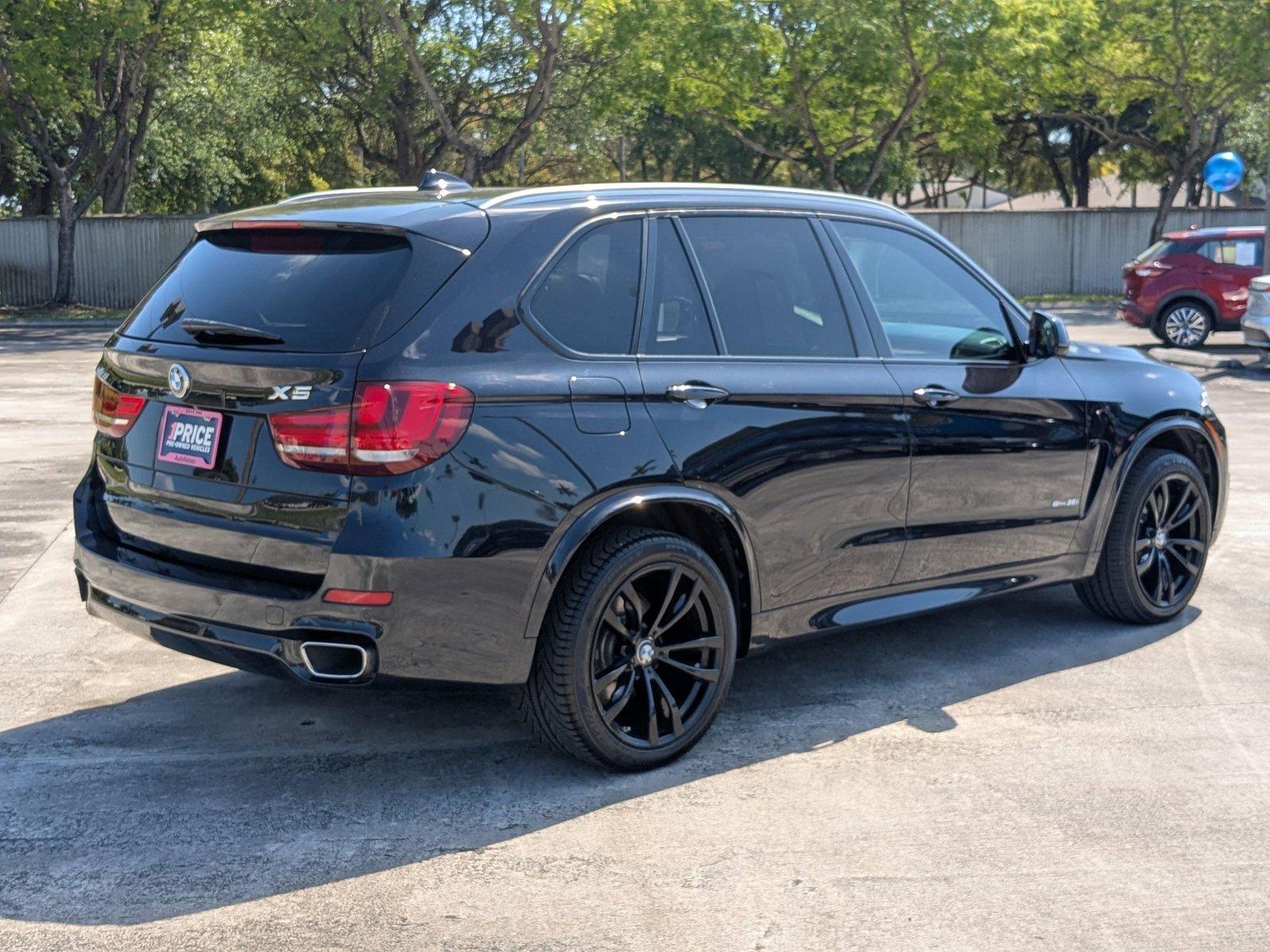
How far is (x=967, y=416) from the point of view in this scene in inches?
224

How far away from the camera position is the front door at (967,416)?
5.57 metres

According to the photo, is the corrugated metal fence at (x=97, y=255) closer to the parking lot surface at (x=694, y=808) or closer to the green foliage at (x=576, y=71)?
the green foliage at (x=576, y=71)

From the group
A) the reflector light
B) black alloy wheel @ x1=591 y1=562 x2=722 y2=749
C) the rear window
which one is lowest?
black alloy wheel @ x1=591 y1=562 x2=722 y2=749

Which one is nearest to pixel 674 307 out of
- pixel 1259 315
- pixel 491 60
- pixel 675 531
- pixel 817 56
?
pixel 675 531

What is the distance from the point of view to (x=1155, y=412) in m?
6.50

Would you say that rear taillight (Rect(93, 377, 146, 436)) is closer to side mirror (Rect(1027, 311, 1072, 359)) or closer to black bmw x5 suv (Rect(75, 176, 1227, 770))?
black bmw x5 suv (Rect(75, 176, 1227, 770))

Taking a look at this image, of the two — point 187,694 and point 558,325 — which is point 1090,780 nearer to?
point 558,325

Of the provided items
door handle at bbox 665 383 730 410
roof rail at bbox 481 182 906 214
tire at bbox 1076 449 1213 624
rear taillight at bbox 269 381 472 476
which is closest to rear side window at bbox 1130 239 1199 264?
tire at bbox 1076 449 1213 624

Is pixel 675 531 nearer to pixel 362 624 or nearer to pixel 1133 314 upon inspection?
pixel 362 624

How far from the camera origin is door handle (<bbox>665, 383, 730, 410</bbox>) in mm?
4758

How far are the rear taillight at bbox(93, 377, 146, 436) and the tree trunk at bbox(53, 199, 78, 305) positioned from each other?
29.1 metres

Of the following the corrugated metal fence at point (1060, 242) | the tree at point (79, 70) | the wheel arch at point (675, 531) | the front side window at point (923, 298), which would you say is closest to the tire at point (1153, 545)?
the front side window at point (923, 298)

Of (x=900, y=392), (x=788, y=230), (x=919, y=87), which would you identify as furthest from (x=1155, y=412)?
(x=919, y=87)

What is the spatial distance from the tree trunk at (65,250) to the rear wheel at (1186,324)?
21.5 m
